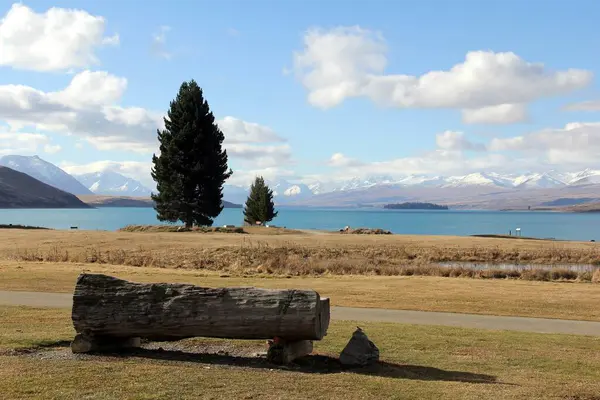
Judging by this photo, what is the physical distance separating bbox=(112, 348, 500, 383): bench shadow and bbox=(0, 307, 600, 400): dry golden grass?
0.06 feet

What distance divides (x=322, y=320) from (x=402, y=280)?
17046mm

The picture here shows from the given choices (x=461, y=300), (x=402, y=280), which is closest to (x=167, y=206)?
(x=402, y=280)

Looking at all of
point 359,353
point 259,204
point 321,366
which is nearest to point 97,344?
point 321,366

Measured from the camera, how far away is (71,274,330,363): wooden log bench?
10.8 meters

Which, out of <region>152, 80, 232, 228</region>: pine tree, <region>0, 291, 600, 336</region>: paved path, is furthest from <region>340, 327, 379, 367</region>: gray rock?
<region>152, 80, 232, 228</region>: pine tree

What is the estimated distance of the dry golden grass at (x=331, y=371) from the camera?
887 centimetres

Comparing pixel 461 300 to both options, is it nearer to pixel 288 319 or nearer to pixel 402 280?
pixel 402 280

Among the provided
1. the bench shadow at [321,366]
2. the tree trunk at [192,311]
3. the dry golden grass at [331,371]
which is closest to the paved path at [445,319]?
the dry golden grass at [331,371]

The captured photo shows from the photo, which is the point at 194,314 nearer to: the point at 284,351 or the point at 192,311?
the point at 192,311

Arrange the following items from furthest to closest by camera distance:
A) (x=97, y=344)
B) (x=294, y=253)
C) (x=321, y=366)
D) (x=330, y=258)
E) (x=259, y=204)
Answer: (x=259, y=204) → (x=294, y=253) → (x=330, y=258) → (x=97, y=344) → (x=321, y=366)

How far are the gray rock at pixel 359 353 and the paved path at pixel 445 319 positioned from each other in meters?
5.35

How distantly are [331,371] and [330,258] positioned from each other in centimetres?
2943

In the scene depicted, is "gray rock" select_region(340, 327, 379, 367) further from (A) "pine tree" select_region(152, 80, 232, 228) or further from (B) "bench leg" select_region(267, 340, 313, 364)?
(A) "pine tree" select_region(152, 80, 232, 228)

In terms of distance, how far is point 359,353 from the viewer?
1101cm
